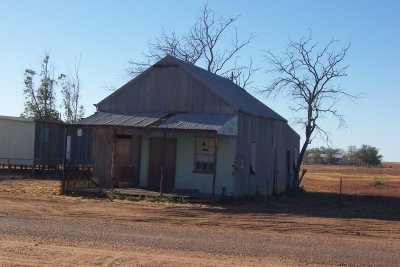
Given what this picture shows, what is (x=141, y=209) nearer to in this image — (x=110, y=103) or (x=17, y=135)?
(x=110, y=103)

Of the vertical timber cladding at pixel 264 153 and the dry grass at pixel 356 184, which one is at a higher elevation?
the vertical timber cladding at pixel 264 153

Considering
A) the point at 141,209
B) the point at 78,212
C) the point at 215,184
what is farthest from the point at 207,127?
the point at 78,212

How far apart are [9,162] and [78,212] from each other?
17300 mm

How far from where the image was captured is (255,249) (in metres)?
11.1

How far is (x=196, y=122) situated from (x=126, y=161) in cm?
419

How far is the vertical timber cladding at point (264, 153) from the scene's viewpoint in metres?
22.6

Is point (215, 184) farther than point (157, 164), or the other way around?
point (157, 164)

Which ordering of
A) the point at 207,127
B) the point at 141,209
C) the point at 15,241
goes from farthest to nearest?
the point at 207,127
the point at 141,209
the point at 15,241

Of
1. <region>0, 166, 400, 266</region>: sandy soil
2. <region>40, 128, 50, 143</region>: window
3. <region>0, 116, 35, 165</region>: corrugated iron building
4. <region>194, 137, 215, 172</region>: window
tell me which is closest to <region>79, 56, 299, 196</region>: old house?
<region>194, 137, 215, 172</region>: window

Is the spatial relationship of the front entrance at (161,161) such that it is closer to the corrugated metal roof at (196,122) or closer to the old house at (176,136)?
the old house at (176,136)

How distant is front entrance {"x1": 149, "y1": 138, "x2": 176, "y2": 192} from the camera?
2294 centimetres

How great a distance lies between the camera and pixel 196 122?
69.7ft

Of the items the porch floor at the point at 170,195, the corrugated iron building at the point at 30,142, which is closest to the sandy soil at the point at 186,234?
the porch floor at the point at 170,195

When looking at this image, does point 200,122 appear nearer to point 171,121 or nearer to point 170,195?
point 171,121
